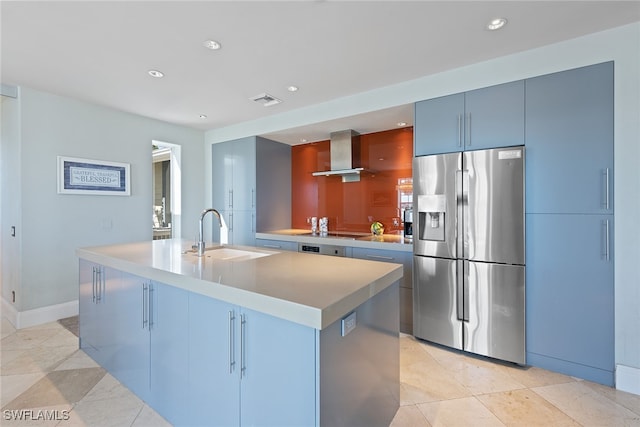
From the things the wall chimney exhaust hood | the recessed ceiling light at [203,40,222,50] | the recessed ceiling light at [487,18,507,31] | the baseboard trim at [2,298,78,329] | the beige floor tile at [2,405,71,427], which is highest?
the recessed ceiling light at [203,40,222,50]

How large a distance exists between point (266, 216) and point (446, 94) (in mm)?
2776

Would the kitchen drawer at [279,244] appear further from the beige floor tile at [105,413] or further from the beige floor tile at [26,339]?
the beige floor tile at [26,339]

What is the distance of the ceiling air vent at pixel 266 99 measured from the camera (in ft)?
10.8

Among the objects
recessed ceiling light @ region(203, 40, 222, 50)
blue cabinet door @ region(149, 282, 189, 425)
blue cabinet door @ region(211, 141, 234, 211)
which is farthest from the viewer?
blue cabinet door @ region(211, 141, 234, 211)

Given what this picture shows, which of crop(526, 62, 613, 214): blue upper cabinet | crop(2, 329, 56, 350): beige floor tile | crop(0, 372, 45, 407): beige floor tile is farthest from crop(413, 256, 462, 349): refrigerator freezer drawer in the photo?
crop(2, 329, 56, 350): beige floor tile

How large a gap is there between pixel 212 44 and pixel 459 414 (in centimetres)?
301

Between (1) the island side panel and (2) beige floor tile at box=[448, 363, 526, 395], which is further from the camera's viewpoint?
(2) beige floor tile at box=[448, 363, 526, 395]

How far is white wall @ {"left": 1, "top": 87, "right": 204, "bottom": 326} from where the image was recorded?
3090mm

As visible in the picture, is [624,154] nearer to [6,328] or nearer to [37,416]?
[37,416]

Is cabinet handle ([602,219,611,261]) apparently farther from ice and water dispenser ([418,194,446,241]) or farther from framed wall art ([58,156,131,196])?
framed wall art ([58,156,131,196])

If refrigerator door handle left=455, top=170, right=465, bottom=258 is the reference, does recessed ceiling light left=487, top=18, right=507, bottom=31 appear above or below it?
above

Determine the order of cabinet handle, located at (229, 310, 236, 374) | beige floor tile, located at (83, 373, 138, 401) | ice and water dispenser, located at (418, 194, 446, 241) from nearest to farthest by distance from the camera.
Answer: cabinet handle, located at (229, 310, 236, 374) → beige floor tile, located at (83, 373, 138, 401) → ice and water dispenser, located at (418, 194, 446, 241)

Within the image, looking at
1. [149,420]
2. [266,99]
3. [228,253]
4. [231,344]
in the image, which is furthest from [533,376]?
[266,99]

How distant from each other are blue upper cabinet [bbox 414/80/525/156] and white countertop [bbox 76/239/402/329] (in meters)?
1.51
